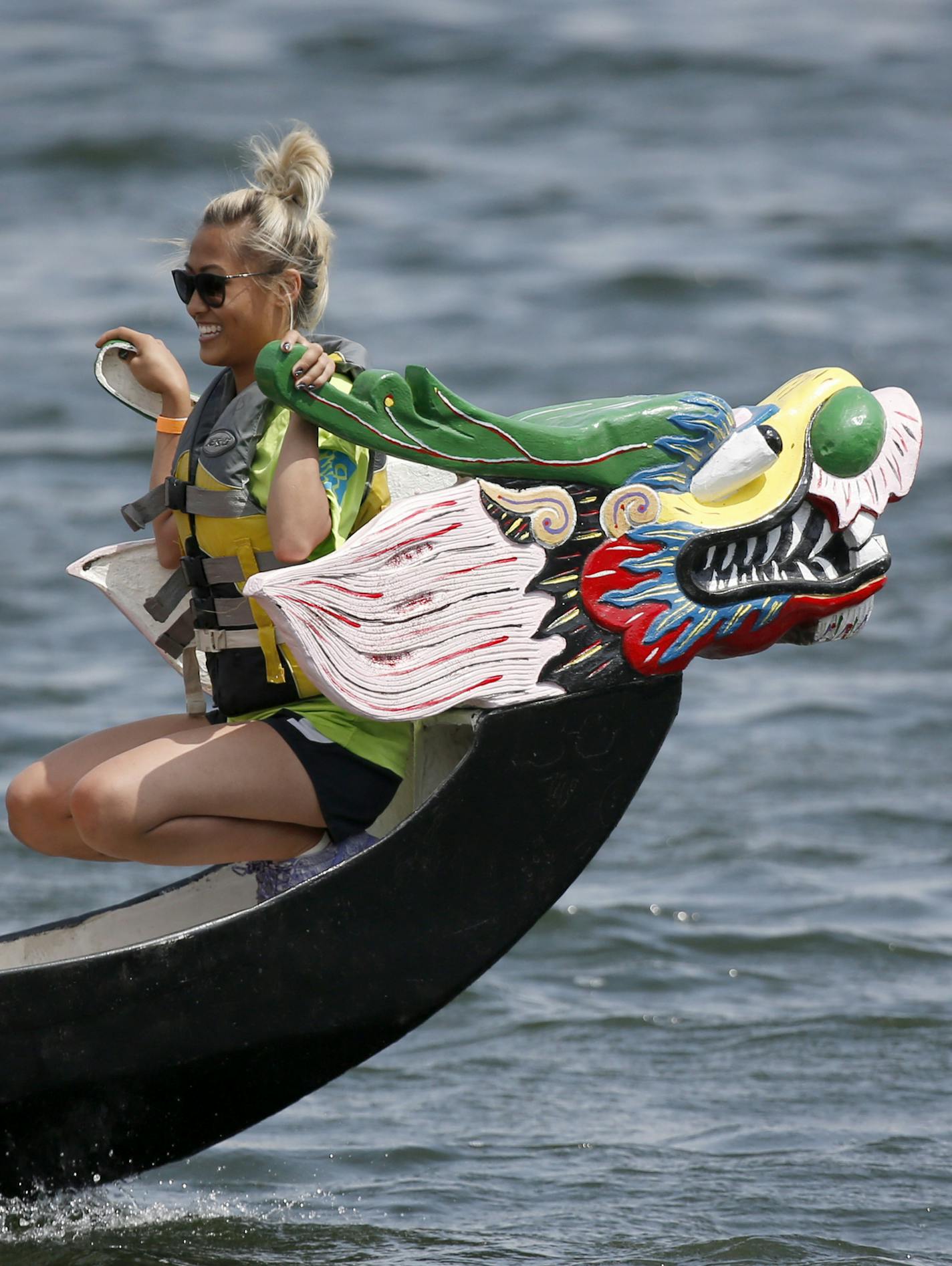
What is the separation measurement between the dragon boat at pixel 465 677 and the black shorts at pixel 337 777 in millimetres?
80

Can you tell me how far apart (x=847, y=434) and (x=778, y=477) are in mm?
171

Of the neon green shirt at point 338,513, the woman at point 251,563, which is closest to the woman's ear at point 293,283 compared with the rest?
the woman at point 251,563

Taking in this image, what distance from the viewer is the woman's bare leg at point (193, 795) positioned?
11.8 feet

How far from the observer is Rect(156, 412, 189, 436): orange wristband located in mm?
3994

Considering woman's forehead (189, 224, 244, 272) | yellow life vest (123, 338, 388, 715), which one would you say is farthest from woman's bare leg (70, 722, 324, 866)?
woman's forehead (189, 224, 244, 272)

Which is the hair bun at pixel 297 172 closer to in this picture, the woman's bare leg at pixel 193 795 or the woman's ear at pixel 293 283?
the woman's ear at pixel 293 283

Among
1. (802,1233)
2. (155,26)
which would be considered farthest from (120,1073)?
(155,26)

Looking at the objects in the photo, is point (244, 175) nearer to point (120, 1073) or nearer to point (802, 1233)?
point (120, 1073)

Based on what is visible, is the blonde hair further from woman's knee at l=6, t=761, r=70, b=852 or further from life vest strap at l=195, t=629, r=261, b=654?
woman's knee at l=6, t=761, r=70, b=852

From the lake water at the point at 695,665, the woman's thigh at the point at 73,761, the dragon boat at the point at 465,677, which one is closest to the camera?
the dragon boat at the point at 465,677

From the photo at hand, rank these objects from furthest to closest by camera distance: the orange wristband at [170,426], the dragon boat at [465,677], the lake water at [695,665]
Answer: the lake water at [695,665], the orange wristband at [170,426], the dragon boat at [465,677]

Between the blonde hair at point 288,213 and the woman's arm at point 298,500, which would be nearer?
the woman's arm at point 298,500

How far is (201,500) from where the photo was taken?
364cm

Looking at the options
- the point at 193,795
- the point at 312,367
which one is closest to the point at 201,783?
the point at 193,795
